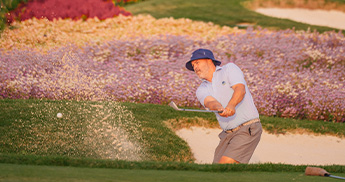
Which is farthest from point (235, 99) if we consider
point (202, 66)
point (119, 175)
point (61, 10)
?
point (61, 10)

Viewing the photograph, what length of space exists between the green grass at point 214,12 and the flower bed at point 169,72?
8.51 meters

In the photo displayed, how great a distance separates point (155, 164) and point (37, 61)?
829cm

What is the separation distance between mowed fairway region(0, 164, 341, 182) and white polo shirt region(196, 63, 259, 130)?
0.98 meters

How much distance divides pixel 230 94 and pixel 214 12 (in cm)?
2301

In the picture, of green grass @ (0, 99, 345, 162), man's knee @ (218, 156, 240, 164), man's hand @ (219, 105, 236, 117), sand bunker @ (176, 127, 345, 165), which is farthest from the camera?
sand bunker @ (176, 127, 345, 165)

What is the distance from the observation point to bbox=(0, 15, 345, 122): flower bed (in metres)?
12.3

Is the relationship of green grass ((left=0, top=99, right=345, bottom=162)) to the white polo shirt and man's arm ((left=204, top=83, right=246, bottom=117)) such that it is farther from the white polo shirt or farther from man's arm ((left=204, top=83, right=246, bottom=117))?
man's arm ((left=204, top=83, right=246, bottom=117))

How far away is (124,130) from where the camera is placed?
10.1 meters

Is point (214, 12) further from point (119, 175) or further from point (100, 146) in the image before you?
point (119, 175)

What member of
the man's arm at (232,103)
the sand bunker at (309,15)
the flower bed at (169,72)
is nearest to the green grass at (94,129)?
the flower bed at (169,72)

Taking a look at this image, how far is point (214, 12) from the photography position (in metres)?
29.1

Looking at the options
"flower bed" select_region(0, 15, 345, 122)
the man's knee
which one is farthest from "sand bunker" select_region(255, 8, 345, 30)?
the man's knee

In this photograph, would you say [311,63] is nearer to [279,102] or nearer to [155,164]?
[279,102]

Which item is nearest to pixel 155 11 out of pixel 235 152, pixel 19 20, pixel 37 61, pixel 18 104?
pixel 19 20
